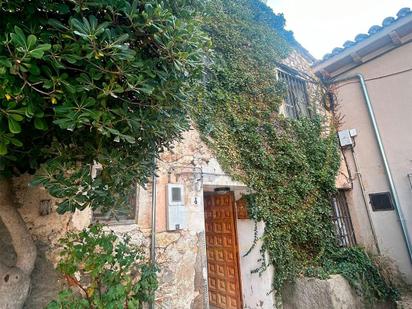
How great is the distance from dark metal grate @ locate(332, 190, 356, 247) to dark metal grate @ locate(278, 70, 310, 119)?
221 cm

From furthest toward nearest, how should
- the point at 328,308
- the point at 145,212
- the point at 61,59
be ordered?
the point at 328,308, the point at 145,212, the point at 61,59

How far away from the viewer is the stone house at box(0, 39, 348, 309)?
2529 millimetres

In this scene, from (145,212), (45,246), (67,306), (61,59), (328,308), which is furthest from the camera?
(328,308)

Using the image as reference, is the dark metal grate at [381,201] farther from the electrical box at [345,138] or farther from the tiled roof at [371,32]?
the tiled roof at [371,32]

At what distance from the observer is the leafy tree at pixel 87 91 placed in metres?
1.29

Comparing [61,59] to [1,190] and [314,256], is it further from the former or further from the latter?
[314,256]

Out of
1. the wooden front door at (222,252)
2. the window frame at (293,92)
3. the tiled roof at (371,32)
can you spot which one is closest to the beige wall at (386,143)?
the tiled roof at (371,32)

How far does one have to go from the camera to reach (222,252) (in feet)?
16.1

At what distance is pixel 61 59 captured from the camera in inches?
53.2

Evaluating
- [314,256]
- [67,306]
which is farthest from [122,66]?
[314,256]

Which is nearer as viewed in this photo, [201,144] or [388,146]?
[201,144]

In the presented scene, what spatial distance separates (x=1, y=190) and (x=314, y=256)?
4.96 m

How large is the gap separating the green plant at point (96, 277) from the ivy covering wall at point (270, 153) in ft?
7.21

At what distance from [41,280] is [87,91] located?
2.14 meters
